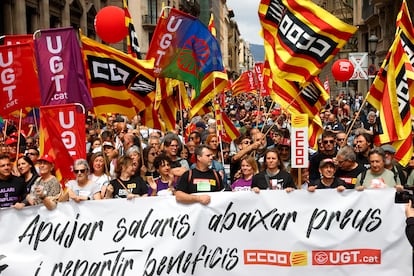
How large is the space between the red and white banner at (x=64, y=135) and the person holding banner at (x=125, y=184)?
1.99 ft

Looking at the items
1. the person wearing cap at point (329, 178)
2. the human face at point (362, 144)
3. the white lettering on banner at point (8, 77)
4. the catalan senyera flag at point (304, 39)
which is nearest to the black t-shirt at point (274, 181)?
the person wearing cap at point (329, 178)

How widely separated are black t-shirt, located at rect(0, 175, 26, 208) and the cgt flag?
1.19m

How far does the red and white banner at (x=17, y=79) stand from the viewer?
24.7 feet

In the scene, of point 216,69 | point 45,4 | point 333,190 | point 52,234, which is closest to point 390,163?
point 333,190

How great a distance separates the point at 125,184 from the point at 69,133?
0.96 meters

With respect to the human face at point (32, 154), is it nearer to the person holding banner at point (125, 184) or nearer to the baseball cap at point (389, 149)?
the person holding banner at point (125, 184)

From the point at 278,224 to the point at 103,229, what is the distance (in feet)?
5.30

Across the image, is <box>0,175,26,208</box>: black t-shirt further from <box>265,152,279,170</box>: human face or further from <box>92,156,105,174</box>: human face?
<box>265,152,279,170</box>: human face

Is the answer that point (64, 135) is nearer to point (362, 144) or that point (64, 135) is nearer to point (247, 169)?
point (247, 169)

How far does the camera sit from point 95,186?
251 inches

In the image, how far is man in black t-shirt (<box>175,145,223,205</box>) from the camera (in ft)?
17.9

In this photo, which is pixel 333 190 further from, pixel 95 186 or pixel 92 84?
pixel 92 84

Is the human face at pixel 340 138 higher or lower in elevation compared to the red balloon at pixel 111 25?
lower

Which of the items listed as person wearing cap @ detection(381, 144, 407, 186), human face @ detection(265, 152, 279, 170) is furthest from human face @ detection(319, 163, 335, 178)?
person wearing cap @ detection(381, 144, 407, 186)
